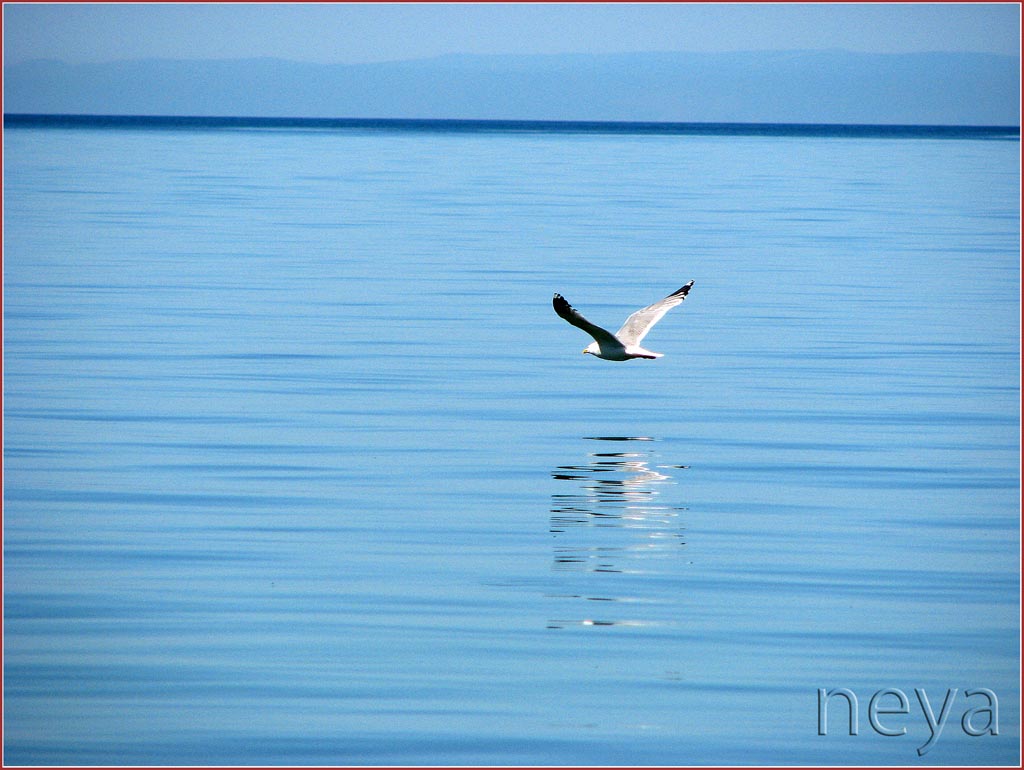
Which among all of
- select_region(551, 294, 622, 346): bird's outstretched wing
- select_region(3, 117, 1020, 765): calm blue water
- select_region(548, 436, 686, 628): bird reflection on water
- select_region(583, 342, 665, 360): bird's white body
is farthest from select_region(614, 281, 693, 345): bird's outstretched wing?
select_region(548, 436, 686, 628): bird reflection on water

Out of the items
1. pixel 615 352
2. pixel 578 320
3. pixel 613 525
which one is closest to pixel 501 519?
pixel 613 525

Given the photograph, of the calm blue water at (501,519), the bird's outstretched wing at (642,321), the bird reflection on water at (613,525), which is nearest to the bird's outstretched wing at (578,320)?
the bird's outstretched wing at (642,321)

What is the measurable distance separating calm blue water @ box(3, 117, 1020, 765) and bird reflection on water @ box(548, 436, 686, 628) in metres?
0.04

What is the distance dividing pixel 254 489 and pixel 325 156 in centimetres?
9041

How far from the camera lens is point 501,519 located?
44.0 feet

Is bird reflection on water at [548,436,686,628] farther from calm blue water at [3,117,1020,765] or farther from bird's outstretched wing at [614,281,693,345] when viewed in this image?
bird's outstretched wing at [614,281,693,345]

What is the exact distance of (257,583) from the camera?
11.8 meters

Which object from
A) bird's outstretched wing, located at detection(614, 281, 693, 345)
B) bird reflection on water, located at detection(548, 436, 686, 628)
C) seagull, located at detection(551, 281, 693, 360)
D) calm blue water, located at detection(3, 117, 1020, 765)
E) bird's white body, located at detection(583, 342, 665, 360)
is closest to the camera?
calm blue water, located at detection(3, 117, 1020, 765)

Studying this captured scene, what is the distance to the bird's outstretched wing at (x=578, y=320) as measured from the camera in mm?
15688

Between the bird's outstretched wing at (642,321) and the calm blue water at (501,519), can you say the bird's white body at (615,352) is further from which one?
the calm blue water at (501,519)

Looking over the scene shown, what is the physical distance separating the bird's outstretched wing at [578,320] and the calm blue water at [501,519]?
32.2 inches

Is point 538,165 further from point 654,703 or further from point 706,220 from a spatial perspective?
point 654,703

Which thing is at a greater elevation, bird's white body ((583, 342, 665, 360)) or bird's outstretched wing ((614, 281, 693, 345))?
bird's outstretched wing ((614, 281, 693, 345))

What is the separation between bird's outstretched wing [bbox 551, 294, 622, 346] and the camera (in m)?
15.7
